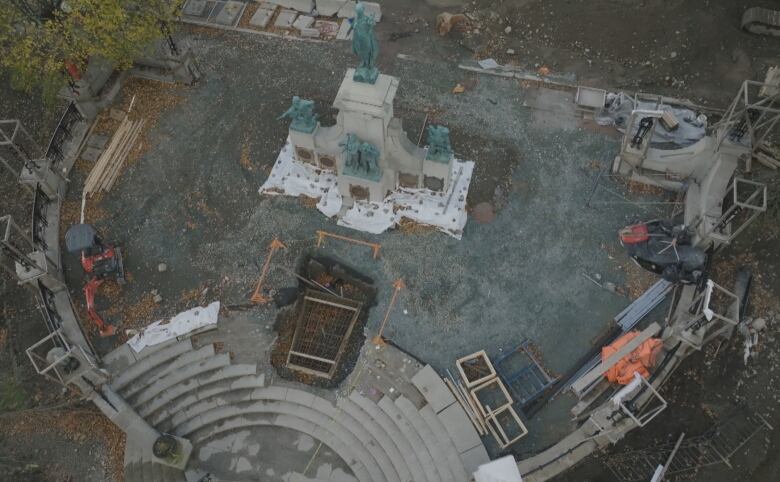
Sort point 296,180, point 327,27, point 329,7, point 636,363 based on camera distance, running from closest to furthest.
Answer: point 636,363 < point 296,180 < point 327,27 < point 329,7

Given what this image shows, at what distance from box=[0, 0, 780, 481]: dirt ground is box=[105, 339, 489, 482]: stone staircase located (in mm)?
1595

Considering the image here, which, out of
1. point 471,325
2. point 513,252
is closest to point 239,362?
point 471,325

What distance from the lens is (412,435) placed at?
18578 millimetres

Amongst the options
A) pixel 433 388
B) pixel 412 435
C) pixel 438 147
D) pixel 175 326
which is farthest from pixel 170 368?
pixel 438 147

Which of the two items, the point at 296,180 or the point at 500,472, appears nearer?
the point at 500,472

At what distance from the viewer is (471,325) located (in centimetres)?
2012

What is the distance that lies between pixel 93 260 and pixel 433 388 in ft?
44.0

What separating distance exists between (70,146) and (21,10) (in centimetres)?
549

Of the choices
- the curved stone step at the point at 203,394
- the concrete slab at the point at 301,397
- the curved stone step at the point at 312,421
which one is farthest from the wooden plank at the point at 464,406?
the curved stone step at the point at 203,394

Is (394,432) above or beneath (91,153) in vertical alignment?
beneath

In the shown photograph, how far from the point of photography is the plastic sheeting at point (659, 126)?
73.9ft

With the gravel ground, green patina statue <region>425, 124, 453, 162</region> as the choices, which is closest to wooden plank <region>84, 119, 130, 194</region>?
the gravel ground

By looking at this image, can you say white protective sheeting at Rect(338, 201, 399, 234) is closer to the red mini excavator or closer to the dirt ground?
the dirt ground

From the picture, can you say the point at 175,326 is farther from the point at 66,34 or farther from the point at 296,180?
the point at 66,34
